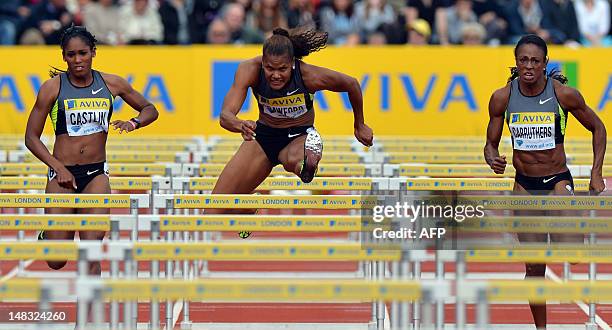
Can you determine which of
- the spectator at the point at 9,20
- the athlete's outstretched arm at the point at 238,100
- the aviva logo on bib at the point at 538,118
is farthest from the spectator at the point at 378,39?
the aviva logo on bib at the point at 538,118

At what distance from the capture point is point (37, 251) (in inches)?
272

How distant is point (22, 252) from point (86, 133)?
118 inches

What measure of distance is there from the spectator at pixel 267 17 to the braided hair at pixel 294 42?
9.14 meters

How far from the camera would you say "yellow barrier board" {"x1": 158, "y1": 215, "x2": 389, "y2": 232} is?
7.75 m

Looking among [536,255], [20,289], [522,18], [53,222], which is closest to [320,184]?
[53,222]

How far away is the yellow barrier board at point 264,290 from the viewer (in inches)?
233

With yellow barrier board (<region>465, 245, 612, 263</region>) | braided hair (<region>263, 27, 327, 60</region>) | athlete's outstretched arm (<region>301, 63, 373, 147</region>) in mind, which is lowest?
yellow barrier board (<region>465, 245, 612, 263</region>)

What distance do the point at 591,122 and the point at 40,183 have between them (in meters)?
4.26

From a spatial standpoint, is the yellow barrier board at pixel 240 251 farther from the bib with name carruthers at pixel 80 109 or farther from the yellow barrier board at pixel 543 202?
the bib with name carruthers at pixel 80 109

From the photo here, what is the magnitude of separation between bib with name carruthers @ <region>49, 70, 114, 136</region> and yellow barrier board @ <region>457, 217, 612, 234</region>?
3.13 metres

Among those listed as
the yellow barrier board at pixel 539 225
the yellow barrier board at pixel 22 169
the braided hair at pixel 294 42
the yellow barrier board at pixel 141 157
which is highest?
the braided hair at pixel 294 42

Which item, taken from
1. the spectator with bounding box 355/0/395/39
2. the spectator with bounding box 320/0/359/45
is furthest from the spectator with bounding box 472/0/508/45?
the spectator with bounding box 320/0/359/45

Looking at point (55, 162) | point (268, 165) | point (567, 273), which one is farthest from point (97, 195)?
point (567, 273)

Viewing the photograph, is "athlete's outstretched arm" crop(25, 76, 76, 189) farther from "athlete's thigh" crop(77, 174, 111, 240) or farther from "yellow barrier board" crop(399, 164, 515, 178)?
"yellow barrier board" crop(399, 164, 515, 178)
